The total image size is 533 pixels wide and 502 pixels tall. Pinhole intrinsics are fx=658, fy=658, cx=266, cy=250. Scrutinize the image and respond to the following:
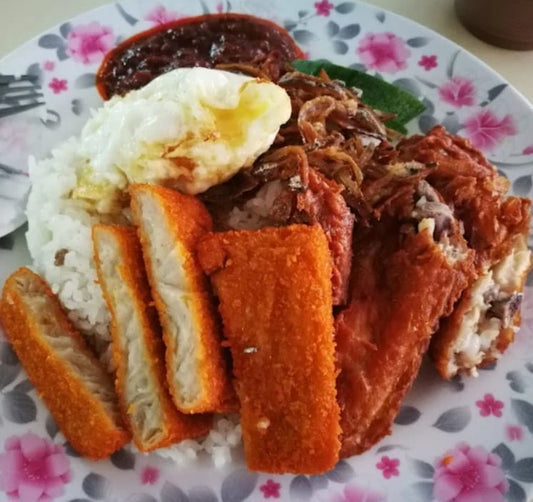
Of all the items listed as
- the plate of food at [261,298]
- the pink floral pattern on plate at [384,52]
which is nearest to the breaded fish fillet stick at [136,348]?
the plate of food at [261,298]

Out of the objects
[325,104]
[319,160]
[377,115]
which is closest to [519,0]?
[377,115]

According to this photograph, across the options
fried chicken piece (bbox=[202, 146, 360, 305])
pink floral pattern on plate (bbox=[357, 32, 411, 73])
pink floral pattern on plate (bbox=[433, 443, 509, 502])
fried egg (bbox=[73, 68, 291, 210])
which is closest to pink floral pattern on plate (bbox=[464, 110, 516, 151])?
pink floral pattern on plate (bbox=[357, 32, 411, 73])

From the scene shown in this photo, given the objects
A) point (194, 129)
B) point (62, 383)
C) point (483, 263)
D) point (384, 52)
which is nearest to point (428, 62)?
point (384, 52)

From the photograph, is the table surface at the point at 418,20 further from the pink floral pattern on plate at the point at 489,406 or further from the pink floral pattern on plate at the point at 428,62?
the pink floral pattern on plate at the point at 489,406

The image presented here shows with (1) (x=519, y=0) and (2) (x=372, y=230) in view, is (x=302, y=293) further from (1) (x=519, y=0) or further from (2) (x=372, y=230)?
(1) (x=519, y=0)

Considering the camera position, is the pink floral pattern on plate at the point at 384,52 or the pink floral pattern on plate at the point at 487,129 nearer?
the pink floral pattern on plate at the point at 487,129

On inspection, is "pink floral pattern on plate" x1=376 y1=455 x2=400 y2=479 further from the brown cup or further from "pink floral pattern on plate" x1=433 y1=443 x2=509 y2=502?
the brown cup

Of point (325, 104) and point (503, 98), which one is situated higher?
point (325, 104)
